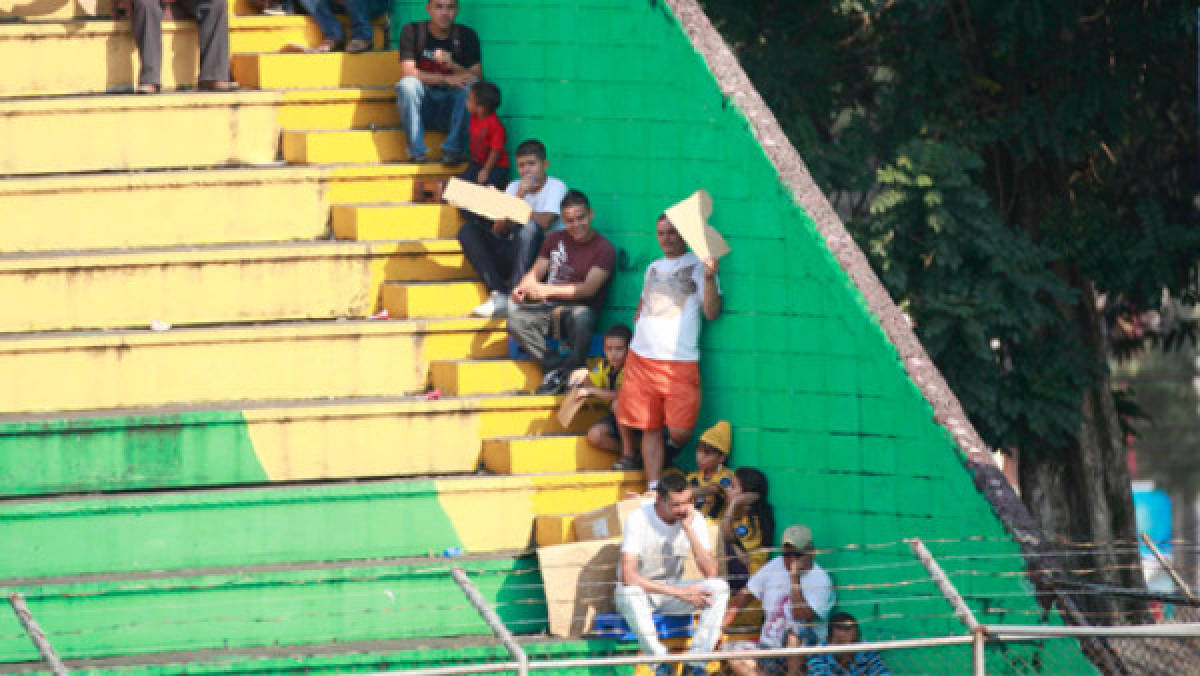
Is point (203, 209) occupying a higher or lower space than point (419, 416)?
higher

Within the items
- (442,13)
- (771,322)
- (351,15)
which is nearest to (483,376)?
(771,322)

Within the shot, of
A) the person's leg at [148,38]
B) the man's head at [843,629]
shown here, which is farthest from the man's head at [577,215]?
the person's leg at [148,38]

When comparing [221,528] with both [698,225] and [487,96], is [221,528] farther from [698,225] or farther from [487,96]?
[487,96]

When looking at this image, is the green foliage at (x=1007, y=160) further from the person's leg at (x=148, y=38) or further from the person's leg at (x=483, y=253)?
the person's leg at (x=148, y=38)

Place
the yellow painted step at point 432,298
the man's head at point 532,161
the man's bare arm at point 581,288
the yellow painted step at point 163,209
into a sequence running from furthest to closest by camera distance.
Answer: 1. the yellow painted step at point 163,209
2. the man's head at point 532,161
3. the yellow painted step at point 432,298
4. the man's bare arm at point 581,288

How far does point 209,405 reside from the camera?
435 inches

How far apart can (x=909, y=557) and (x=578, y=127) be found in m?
3.78

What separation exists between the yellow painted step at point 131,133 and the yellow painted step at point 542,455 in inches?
118

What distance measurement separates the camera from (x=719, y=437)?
10570mm

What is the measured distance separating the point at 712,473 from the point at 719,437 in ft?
0.64

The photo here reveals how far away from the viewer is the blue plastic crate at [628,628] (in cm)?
971

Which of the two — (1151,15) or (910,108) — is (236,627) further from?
(1151,15)

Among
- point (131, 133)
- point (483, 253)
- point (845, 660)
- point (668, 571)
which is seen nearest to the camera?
point (845, 660)

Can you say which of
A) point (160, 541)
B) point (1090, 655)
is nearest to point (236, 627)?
point (160, 541)
